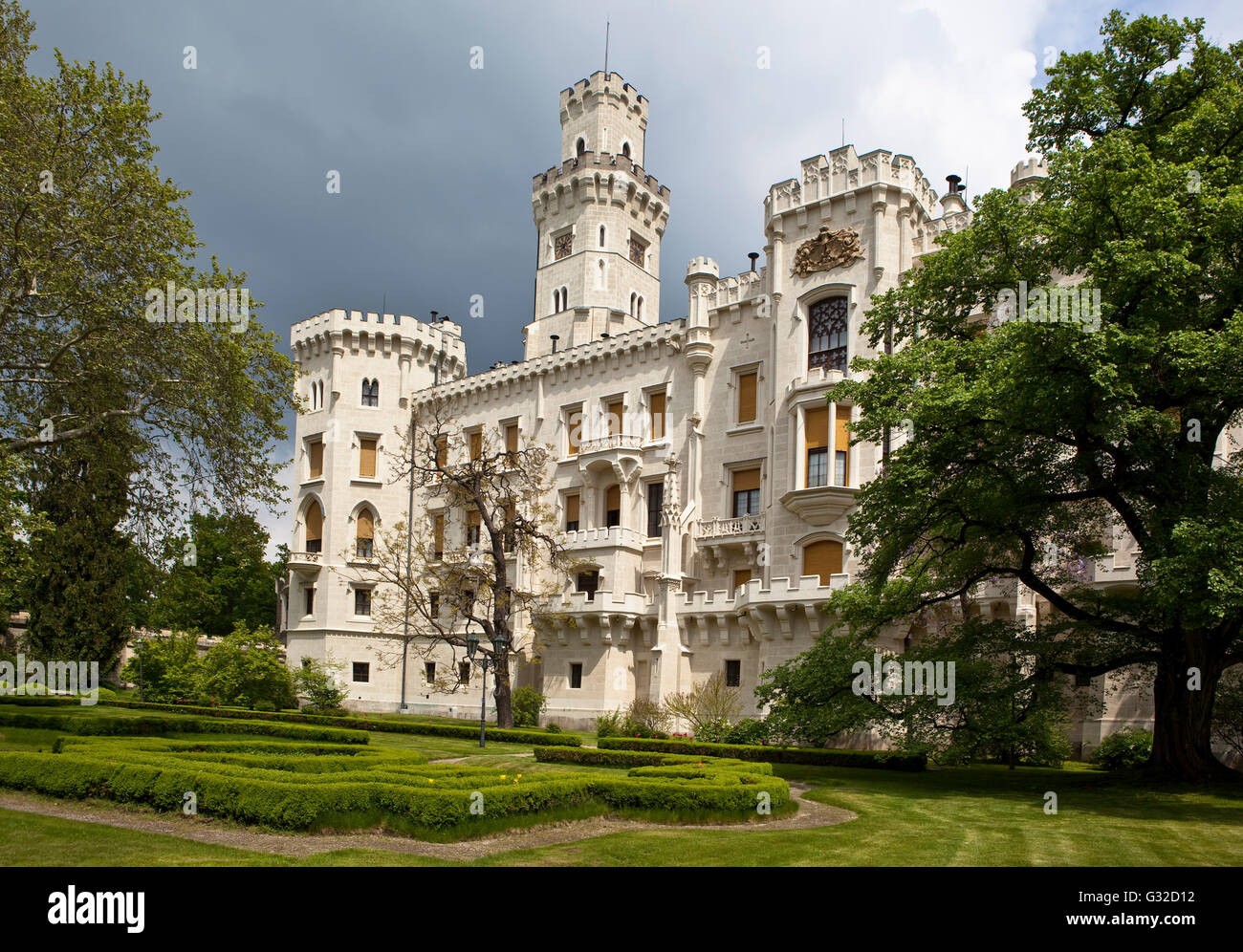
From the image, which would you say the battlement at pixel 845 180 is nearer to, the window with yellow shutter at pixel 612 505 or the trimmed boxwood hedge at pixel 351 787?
the window with yellow shutter at pixel 612 505

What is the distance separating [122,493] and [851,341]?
25563mm

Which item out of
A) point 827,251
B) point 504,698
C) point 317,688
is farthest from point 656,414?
point 317,688

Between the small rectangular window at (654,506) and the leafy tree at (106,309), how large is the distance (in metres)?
20.6

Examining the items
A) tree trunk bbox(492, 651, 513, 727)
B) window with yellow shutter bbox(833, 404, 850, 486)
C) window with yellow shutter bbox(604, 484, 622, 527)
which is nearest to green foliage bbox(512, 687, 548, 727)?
tree trunk bbox(492, 651, 513, 727)

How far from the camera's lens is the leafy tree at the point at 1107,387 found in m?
17.9

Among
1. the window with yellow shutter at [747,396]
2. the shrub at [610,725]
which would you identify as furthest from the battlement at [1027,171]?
the shrub at [610,725]

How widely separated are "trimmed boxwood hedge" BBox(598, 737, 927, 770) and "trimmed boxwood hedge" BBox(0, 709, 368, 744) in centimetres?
A: 853

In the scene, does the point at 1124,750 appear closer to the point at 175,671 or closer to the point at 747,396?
the point at 747,396

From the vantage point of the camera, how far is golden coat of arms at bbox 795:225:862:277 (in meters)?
38.0

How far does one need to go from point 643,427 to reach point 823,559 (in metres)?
12.1

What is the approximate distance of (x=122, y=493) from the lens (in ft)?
90.8

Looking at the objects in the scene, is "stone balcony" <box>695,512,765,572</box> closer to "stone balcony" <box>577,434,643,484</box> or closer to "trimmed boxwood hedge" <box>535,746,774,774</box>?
"stone balcony" <box>577,434,643,484</box>
